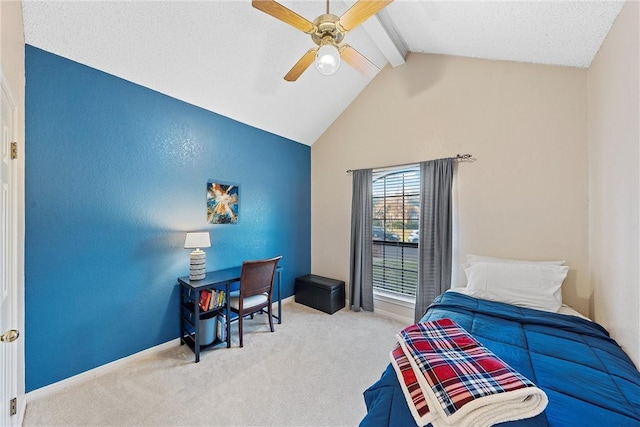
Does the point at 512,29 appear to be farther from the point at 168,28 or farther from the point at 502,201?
the point at 168,28

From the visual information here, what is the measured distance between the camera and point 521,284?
6.91ft

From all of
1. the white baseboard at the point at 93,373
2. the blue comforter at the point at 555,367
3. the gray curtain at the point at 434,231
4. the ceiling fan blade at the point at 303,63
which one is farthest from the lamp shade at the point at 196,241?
the gray curtain at the point at 434,231

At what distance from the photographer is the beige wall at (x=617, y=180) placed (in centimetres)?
136

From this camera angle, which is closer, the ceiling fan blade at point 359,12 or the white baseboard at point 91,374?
the ceiling fan blade at point 359,12

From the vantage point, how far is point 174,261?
263 centimetres

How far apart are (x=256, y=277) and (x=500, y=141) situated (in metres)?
2.86

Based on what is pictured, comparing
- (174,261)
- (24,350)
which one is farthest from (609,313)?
(24,350)

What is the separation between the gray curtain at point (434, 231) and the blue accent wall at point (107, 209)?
2305mm

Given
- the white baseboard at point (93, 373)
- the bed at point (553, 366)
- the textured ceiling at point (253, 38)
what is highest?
the textured ceiling at point (253, 38)

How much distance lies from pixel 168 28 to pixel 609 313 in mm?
3894


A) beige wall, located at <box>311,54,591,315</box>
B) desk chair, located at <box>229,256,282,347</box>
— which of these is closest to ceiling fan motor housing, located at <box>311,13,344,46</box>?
beige wall, located at <box>311,54,591,315</box>

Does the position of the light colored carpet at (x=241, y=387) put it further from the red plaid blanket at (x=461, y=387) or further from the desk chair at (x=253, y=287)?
the red plaid blanket at (x=461, y=387)

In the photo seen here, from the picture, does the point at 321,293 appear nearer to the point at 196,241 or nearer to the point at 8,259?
the point at 196,241

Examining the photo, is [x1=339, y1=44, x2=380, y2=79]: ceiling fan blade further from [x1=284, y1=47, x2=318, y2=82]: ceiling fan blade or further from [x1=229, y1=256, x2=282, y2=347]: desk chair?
[x1=229, y1=256, x2=282, y2=347]: desk chair
